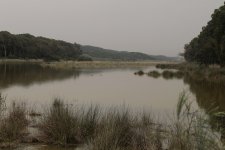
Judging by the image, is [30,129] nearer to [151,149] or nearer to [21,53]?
[151,149]

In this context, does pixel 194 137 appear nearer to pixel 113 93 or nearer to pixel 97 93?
pixel 97 93

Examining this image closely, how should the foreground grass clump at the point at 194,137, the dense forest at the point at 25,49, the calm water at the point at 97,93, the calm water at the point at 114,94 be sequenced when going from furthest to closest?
the dense forest at the point at 25,49, the calm water at the point at 97,93, the calm water at the point at 114,94, the foreground grass clump at the point at 194,137

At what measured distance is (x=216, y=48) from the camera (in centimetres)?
4259

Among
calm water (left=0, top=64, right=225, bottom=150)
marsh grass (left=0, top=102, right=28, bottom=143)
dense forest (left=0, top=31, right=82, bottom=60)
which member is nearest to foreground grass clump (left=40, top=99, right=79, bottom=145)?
calm water (left=0, top=64, right=225, bottom=150)

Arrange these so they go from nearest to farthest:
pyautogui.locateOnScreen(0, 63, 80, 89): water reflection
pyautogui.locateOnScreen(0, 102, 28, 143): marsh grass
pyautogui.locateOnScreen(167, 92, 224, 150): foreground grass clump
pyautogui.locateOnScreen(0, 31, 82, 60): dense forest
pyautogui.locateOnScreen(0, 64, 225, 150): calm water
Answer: pyautogui.locateOnScreen(167, 92, 224, 150): foreground grass clump, pyautogui.locateOnScreen(0, 102, 28, 143): marsh grass, pyautogui.locateOnScreen(0, 64, 225, 150): calm water, pyautogui.locateOnScreen(0, 63, 80, 89): water reflection, pyautogui.locateOnScreen(0, 31, 82, 60): dense forest

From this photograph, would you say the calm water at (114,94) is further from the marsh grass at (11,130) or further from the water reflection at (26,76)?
the marsh grass at (11,130)

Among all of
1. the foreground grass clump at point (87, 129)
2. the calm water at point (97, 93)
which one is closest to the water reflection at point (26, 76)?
the calm water at point (97, 93)

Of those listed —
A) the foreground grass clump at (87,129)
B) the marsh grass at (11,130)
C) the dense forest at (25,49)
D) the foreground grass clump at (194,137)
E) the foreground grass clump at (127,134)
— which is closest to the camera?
the foreground grass clump at (194,137)

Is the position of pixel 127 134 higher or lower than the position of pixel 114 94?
higher

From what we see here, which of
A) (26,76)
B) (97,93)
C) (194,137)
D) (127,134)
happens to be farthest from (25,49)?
(194,137)

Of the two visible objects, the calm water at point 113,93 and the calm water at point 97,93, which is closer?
the calm water at point 113,93

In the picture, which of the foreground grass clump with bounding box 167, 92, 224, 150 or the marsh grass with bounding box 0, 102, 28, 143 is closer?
the foreground grass clump with bounding box 167, 92, 224, 150

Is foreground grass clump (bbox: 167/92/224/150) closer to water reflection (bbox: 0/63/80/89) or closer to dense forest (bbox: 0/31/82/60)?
water reflection (bbox: 0/63/80/89)

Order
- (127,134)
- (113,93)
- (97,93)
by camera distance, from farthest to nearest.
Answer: (113,93), (97,93), (127,134)
